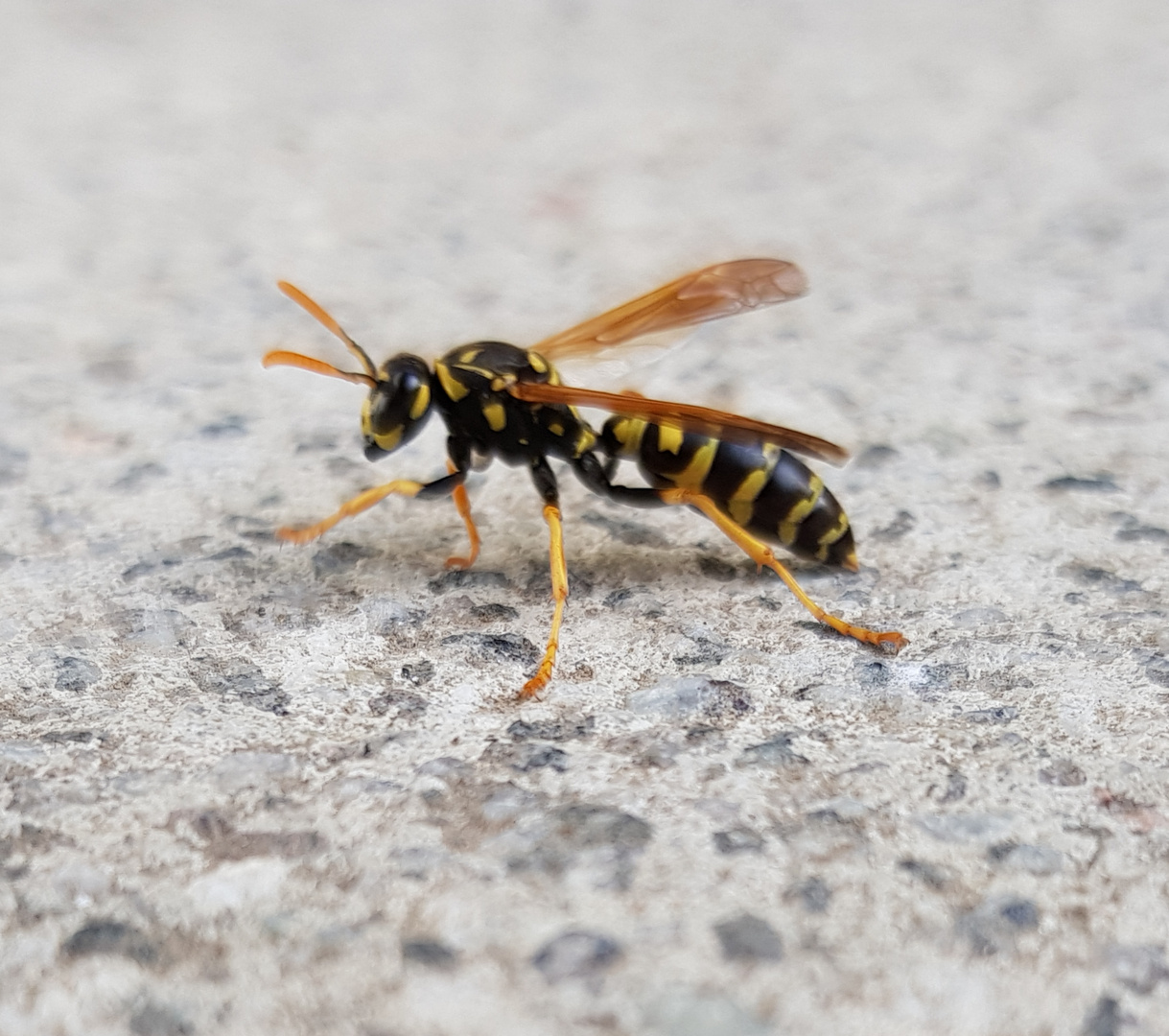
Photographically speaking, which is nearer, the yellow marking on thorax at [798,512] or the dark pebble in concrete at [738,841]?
the dark pebble in concrete at [738,841]

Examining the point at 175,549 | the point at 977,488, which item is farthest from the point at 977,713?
the point at 175,549

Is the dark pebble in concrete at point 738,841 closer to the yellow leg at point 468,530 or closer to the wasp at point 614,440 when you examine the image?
→ the wasp at point 614,440

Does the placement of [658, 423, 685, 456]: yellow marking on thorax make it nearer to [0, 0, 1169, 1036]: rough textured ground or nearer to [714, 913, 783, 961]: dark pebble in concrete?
[0, 0, 1169, 1036]: rough textured ground

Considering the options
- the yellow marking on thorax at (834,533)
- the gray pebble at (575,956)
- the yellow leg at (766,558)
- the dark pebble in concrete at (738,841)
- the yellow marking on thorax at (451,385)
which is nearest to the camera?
the gray pebble at (575,956)

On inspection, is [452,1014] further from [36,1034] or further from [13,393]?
[13,393]

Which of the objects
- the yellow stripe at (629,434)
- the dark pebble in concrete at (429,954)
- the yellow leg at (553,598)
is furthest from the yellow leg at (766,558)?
the dark pebble in concrete at (429,954)

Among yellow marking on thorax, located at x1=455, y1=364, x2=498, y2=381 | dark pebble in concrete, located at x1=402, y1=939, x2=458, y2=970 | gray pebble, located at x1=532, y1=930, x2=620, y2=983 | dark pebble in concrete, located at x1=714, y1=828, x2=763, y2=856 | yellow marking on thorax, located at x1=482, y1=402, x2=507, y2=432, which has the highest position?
yellow marking on thorax, located at x1=455, y1=364, x2=498, y2=381

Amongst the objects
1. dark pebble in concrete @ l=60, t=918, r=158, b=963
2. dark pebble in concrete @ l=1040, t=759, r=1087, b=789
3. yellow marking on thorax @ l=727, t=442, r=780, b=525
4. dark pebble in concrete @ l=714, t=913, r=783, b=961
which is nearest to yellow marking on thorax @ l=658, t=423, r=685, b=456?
yellow marking on thorax @ l=727, t=442, r=780, b=525
